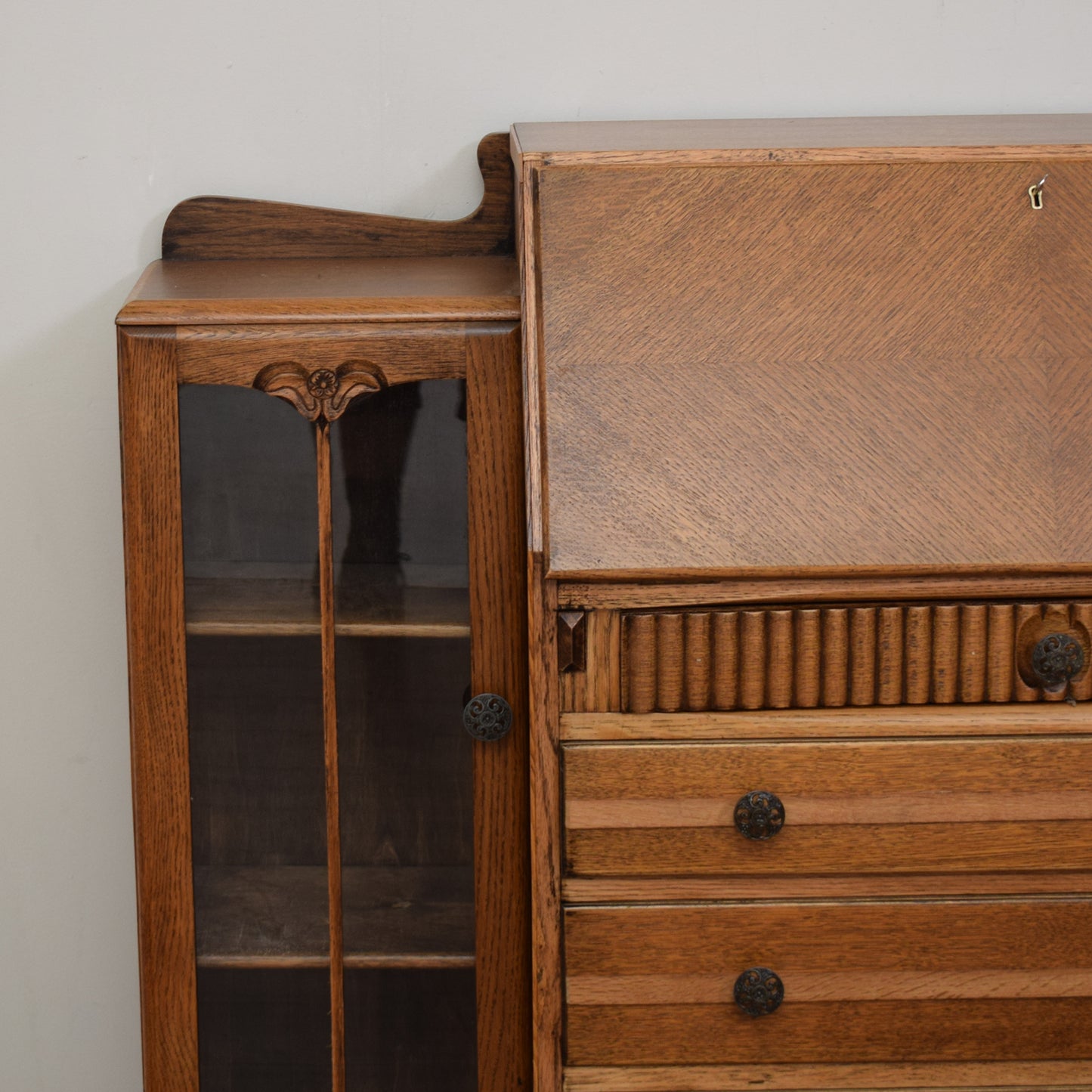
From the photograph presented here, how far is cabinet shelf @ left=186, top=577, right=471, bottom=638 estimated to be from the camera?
40.4 inches

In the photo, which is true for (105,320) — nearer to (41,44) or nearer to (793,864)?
(41,44)

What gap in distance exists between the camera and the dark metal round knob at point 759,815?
0.91 metres

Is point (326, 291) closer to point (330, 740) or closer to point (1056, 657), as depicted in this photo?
point (330, 740)

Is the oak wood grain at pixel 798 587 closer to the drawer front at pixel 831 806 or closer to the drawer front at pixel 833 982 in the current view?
the drawer front at pixel 831 806

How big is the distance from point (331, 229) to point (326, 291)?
9.1 inches

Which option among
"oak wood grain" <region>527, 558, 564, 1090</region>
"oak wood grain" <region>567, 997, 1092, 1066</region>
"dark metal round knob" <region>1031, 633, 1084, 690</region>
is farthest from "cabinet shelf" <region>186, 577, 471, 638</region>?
"dark metal round knob" <region>1031, 633, 1084, 690</region>

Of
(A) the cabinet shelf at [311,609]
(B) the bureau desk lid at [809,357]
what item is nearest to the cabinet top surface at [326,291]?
(B) the bureau desk lid at [809,357]

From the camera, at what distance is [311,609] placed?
1.03 metres

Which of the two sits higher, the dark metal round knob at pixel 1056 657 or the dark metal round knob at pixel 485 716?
the dark metal round knob at pixel 1056 657

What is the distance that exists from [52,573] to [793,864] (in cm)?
101

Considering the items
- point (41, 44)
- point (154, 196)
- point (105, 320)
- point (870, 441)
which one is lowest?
point (870, 441)

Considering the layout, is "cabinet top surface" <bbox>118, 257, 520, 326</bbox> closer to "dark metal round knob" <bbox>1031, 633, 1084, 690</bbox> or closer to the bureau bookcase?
the bureau bookcase

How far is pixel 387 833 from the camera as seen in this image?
106 cm

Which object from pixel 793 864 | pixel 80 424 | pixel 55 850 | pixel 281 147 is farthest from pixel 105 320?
pixel 793 864
